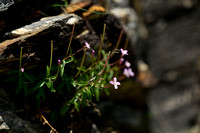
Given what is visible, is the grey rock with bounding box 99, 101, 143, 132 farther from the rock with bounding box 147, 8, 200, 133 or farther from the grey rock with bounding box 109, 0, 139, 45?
the rock with bounding box 147, 8, 200, 133

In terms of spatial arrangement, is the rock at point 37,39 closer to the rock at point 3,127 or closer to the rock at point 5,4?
the rock at point 5,4

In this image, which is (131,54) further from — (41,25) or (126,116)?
(126,116)

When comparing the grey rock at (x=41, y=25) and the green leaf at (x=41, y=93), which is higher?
the grey rock at (x=41, y=25)

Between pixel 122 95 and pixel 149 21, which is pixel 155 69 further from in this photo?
pixel 122 95

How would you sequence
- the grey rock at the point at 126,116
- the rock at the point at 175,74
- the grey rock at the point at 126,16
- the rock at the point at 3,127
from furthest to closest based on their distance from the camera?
1. the rock at the point at 175,74
2. the grey rock at the point at 126,116
3. the grey rock at the point at 126,16
4. the rock at the point at 3,127

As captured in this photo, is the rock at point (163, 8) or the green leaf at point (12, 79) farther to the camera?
the rock at point (163, 8)

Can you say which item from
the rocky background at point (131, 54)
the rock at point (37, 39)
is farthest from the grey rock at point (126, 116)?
the rock at point (37, 39)

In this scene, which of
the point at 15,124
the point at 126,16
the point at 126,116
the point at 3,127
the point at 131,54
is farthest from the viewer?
the point at 126,116

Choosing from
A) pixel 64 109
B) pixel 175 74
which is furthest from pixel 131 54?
pixel 175 74
